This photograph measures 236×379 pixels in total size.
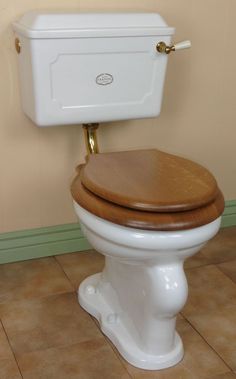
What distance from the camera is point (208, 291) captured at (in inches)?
65.7

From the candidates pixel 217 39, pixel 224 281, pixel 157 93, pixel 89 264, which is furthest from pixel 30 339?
pixel 217 39

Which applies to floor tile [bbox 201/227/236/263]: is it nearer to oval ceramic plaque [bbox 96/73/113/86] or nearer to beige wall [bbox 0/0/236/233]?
beige wall [bbox 0/0/236/233]

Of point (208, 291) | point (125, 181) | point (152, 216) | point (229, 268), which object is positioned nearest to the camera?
point (152, 216)

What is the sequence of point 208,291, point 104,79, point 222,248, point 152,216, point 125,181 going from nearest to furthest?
1. point 152,216
2. point 125,181
3. point 104,79
4. point 208,291
5. point 222,248

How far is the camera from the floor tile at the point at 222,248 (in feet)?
6.10

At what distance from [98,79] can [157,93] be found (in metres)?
0.20

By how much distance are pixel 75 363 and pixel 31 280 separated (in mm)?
419

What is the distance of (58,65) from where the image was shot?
57.9 inches

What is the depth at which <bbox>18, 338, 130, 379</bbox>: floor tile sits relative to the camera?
1.32m

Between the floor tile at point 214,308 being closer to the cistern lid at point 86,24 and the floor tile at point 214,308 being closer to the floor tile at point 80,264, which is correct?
the floor tile at point 80,264

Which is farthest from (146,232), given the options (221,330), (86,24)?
(86,24)

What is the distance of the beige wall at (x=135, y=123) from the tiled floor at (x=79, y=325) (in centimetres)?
19

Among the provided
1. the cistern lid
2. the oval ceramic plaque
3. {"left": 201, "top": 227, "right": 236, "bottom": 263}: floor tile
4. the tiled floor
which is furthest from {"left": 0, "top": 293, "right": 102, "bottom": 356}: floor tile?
the cistern lid

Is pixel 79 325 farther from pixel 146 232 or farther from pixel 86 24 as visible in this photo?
pixel 86 24
